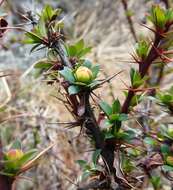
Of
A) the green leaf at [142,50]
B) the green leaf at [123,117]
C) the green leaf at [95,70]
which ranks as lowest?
the green leaf at [123,117]

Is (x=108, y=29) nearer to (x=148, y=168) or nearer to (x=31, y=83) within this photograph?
(x=31, y=83)

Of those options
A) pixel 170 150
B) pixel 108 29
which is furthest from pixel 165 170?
pixel 108 29

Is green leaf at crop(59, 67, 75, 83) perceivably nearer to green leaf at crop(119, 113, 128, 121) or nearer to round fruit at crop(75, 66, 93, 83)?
round fruit at crop(75, 66, 93, 83)

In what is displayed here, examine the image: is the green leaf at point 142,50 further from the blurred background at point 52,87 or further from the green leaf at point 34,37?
the green leaf at point 34,37

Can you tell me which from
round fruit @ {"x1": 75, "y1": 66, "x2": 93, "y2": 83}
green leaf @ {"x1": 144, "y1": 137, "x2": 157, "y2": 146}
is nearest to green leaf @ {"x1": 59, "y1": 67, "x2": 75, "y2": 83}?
round fruit @ {"x1": 75, "y1": 66, "x2": 93, "y2": 83}

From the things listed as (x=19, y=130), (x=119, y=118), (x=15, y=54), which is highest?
(x=119, y=118)

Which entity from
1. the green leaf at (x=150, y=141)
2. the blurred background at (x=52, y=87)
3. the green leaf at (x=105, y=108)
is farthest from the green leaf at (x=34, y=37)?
the green leaf at (x=150, y=141)
